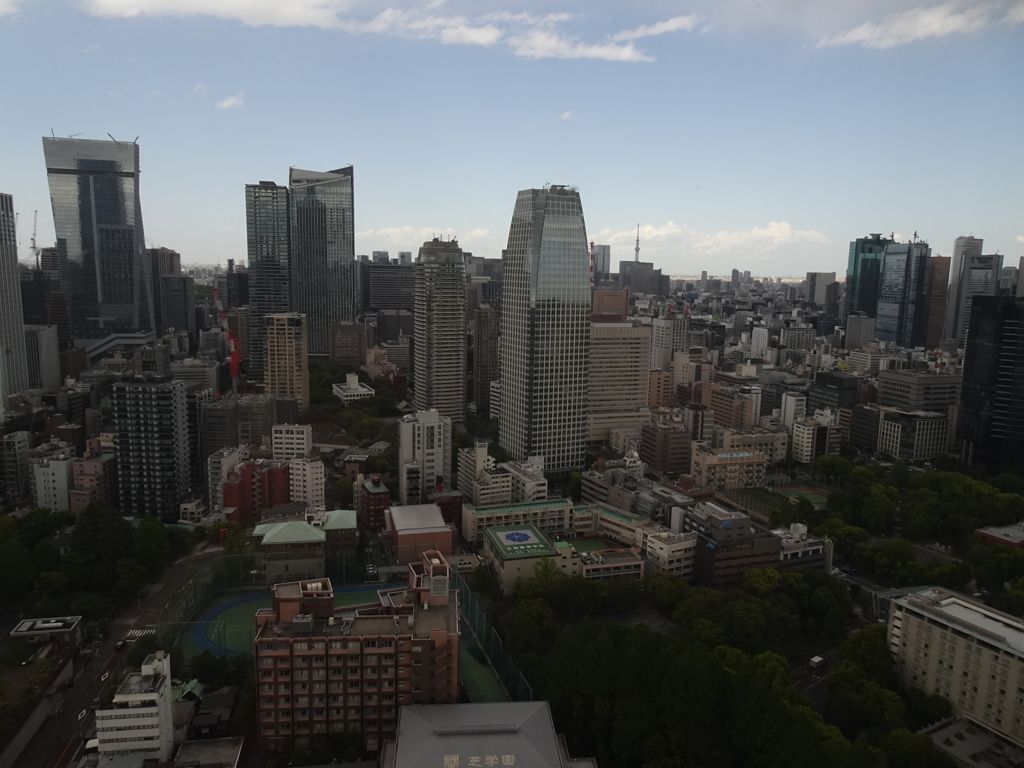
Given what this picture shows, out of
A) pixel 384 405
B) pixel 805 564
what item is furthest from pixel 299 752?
pixel 384 405

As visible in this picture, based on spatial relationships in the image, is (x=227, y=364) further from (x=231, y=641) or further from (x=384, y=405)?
(x=231, y=641)

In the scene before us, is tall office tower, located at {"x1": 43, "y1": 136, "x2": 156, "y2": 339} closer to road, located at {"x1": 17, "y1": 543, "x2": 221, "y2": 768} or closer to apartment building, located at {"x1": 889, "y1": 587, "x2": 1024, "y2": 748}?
road, located at {"x1": 17, "y1": 543, "x2": 221, "y2": 768}

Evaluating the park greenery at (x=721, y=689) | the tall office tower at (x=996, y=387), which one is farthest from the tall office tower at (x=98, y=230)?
the tall office tower at (x=996, y=387)

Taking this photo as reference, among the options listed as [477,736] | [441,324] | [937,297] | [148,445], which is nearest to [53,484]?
[148,445]

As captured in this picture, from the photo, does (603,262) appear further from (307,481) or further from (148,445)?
(148,445)

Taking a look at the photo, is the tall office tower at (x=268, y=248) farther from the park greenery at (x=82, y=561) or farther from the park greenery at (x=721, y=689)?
the park greenery at (x=721, y=689)

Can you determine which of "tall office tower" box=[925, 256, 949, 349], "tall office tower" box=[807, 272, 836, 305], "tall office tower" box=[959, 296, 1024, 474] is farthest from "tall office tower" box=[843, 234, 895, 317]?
"tall office tower" box=[959, 296, 1024, 474]

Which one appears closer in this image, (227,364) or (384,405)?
(384,405)
